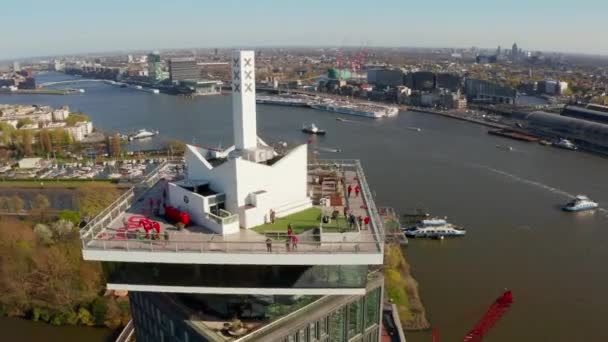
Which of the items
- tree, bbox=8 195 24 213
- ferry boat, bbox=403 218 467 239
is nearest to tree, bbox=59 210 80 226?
tree, bbox=8 195 24 213

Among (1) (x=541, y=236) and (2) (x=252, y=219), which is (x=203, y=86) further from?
(2) (x=252, y=219)

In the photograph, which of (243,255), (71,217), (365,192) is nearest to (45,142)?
(71,217)

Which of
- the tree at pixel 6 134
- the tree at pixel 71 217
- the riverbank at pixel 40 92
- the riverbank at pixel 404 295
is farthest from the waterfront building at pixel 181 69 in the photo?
the riverbank at pixel 404 295

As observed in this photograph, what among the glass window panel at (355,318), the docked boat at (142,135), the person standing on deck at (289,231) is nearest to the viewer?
the person standing on deck at (289,231)

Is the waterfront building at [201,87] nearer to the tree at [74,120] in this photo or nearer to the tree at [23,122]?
the tree at [74,120]

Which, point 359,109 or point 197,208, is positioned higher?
point 197,208

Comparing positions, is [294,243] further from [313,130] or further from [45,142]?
[313,130]

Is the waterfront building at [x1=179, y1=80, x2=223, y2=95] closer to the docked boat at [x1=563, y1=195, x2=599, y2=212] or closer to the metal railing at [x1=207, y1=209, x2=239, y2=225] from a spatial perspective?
the docked boat at [x1=563, y1=195, x2=599, y2=212]
